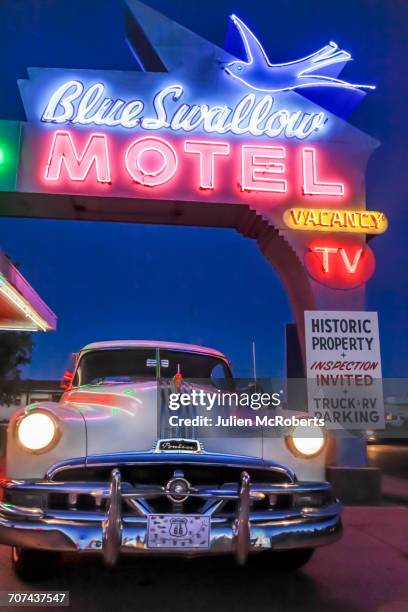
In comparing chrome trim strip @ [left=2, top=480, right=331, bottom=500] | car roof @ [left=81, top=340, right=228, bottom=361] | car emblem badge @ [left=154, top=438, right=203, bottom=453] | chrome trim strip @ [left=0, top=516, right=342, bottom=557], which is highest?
car roof @ [left=81, top=340, right=228, bottom=361]


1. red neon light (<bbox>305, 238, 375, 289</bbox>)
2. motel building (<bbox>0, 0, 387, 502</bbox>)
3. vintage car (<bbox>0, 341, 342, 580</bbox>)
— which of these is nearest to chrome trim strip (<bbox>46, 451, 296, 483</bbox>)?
vintage car (<bbox>0, 341, 342, 580</bbox>)

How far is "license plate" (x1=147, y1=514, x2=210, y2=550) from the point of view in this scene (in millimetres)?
2936

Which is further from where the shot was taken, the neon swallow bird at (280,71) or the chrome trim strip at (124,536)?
the neon swallow bird at (280,71)

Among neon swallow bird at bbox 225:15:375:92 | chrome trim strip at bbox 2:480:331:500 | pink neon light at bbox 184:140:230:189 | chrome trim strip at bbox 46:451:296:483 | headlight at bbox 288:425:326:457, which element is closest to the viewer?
chrome trim strip at bbox 2:480:331:500

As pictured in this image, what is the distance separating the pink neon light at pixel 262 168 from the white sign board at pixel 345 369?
3910 millimetres

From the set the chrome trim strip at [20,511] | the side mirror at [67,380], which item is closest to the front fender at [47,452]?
the chrome trim strip at [20,511]

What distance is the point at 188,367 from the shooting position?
16.4 feet

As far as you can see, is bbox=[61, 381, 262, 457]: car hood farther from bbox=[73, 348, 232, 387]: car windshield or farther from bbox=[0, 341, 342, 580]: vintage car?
bbox=[73, 348, 232, 387]: car windshield

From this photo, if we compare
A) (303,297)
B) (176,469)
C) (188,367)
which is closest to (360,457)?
(303,297)

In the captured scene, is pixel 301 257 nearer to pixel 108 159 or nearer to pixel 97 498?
pixel 108 159

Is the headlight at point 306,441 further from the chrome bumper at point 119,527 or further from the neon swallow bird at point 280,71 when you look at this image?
the neon swallow bird at point 280,71

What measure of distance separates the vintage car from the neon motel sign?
18.4ft

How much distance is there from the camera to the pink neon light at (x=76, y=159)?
8875mm

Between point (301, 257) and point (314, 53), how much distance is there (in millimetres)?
4528
